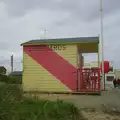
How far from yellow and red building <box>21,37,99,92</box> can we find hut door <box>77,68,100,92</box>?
0.23m

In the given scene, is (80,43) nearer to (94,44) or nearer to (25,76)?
(94,44)

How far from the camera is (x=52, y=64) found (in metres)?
15.8

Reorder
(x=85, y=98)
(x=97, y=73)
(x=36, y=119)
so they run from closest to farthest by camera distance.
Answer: (x=36, y=119) < (x=85, y=98) < (x=97, y=73)

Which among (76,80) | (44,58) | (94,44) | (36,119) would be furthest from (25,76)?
(36,119)

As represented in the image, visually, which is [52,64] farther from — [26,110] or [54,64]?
[26,110]

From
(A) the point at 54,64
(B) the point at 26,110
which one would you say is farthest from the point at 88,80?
(B) the point at 26,110

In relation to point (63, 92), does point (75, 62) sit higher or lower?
higher

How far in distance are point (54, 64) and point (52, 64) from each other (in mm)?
96

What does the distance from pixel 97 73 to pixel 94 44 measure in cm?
138

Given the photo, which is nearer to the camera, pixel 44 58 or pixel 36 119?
pixel 36 119

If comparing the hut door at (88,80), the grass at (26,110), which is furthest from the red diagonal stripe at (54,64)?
the grass at (26,110)

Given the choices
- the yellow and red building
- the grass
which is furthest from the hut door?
the grass

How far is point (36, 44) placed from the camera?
1585 cm

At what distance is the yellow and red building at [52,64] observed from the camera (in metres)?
15.5
